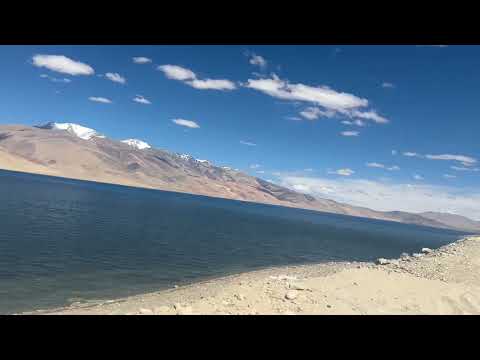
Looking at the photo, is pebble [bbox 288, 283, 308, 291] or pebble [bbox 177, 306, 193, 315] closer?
pebble [bbox 177, 306, 193, 315]

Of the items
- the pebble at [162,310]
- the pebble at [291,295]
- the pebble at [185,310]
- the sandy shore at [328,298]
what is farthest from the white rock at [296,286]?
the pebble at [162,310]

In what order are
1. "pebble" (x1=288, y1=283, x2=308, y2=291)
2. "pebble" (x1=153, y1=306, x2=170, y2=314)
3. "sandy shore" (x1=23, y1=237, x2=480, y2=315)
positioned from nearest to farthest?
"pebble" (x1=153, y1=306, x2=170, y2=314) < "sandy shore" (x1=23, y1=237, x2=480, y2=315) < "pebble" (x1=288, y1=283, x2=308, y2=291)

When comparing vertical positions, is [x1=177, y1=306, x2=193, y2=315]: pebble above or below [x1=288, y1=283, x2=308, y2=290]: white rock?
below

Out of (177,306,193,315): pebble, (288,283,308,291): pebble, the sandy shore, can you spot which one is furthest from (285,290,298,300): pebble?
(177,306,193,315): pebble

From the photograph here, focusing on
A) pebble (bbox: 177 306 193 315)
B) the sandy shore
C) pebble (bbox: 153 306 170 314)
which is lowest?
pebble (bbox: 153 306 170 314)

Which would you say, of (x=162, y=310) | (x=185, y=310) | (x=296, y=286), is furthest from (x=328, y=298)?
(x=162, y=310)

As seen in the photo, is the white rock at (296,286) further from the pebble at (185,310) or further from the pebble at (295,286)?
the pebble at (185,310)

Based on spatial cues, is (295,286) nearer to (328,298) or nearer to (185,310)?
(328,298)

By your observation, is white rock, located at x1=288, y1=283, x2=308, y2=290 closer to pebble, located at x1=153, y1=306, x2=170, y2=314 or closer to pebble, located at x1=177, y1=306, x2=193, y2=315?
pebble, located at x1=177, y1=306, x2=193, y2=315

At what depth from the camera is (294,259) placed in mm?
47938
